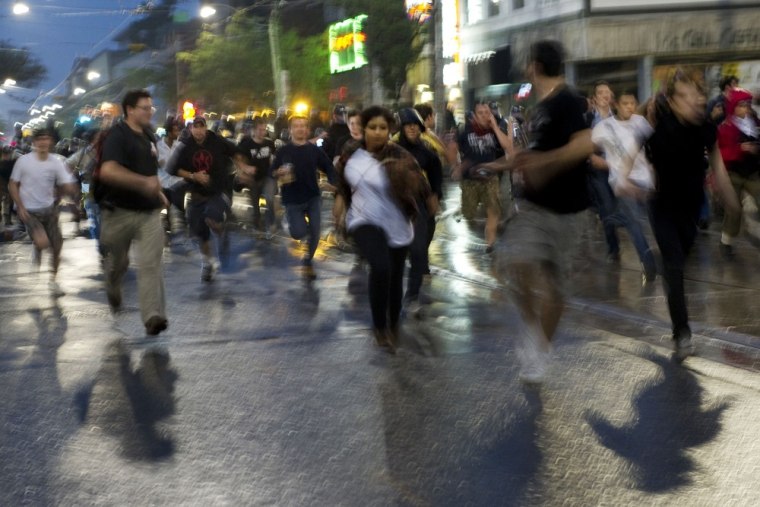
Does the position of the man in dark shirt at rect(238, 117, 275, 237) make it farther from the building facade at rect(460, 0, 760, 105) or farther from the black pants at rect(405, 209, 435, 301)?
the building facade at rect(460, 0, 760, 105)

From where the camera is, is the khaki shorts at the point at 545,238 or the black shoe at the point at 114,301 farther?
the black shoe at the point at 114,301

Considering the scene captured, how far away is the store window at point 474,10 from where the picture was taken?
38594 millimetres

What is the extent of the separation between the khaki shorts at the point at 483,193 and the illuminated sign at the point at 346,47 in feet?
98.7

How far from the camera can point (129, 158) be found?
8.92 metres

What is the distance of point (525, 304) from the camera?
23.1 ft

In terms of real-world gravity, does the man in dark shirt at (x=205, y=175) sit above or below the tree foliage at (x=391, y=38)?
below

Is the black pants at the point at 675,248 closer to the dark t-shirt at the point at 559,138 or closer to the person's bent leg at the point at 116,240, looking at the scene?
the dark t-shirt at the point at 559,138

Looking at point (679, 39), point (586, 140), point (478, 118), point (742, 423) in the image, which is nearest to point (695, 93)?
point (586, 140)

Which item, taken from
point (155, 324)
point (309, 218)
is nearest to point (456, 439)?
point (155, 324)

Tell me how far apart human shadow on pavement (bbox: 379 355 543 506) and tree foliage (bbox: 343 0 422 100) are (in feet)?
109

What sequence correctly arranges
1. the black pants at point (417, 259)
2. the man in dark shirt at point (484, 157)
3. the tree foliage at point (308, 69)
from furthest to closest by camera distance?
the tree foliage at point (308, 69) → the man in dark shirt at point (484, 157) → the black pants at point (417, 259)

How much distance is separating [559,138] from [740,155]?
6.22 metres

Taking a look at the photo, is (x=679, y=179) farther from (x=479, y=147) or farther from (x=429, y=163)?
(x=479, y=147)

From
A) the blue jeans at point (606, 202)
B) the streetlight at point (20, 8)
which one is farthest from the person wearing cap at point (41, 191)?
the streetlight at point (20, 8)
